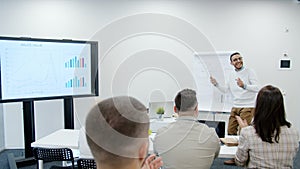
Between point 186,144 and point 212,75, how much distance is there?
2.72 m

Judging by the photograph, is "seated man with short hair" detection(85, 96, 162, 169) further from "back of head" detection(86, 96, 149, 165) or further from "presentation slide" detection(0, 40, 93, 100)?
"presentation slide" detection(0, 40, 93, 100)

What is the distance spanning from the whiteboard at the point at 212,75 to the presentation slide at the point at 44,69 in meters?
1.80

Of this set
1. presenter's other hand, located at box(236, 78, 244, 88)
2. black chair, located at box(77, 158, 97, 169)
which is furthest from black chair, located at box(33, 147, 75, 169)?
presenter's other hand, located at box(236, 78, 244, 88)

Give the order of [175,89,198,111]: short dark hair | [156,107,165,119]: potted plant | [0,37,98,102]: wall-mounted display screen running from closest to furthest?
[175,89,198,111]: short dark hair
[0,37,98,102]: wall-mounted display screen
[156,107,165,119]: potted plant

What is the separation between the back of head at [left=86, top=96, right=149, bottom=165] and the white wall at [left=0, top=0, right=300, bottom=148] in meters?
3.59

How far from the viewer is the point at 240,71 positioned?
3885 mm

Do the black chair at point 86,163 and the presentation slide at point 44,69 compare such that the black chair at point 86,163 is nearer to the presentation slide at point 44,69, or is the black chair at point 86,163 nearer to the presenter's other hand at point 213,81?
the presentation slide at point 44,69

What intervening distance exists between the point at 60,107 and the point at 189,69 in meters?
2.23

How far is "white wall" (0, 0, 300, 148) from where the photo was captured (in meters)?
4.43

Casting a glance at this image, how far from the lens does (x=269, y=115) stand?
1763mm

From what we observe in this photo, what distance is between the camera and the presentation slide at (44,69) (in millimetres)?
3107

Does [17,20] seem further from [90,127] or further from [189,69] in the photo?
[90,127]

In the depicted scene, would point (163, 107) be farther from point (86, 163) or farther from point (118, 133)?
point (118, 133)

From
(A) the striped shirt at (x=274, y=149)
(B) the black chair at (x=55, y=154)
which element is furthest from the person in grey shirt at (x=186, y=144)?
(B) the black chair at (x=55, y=154)
